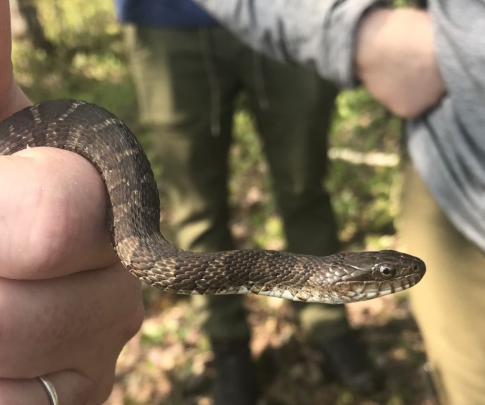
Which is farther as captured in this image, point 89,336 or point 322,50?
point 322,50

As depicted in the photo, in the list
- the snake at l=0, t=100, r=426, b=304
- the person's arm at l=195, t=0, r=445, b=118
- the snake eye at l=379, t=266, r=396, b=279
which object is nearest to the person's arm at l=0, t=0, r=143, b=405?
the snake at l=0, t=100, r=426, b=304

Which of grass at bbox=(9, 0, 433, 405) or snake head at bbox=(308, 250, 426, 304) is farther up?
snake head at bbox=(308, 250, 426, 304)

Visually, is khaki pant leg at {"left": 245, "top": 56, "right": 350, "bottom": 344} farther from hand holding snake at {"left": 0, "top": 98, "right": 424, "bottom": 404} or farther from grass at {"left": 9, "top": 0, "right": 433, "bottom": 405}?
hand holding snake at {"left": 0, "top": 98, "right": 424, "bottom": 404}

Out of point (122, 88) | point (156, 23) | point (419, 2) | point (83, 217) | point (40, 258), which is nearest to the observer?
point (40, 258)

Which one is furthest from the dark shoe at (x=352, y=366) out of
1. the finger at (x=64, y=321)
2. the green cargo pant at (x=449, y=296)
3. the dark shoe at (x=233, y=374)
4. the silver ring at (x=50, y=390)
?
the silver ring at (x=50, y=390)

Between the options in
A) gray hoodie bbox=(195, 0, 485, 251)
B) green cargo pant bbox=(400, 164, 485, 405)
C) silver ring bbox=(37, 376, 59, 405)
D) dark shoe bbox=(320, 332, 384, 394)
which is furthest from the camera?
dark shoe bbox=(320, 332, 384, 394)

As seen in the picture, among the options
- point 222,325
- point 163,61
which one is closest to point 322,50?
point 163,61

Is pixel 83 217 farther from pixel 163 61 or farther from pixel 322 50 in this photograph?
pixel 163 61
